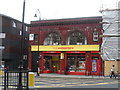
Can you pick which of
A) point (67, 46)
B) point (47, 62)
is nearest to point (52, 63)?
point (47, 62)

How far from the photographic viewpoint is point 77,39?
36.1 meters

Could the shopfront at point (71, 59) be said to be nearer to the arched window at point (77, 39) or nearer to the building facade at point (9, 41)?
the arched window at point (77, 39)

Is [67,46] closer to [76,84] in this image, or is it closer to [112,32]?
[76,84]

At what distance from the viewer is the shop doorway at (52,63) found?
127ft

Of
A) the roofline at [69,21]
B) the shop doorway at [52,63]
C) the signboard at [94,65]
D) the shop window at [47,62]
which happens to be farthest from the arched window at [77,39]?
the shop window at [47,62]

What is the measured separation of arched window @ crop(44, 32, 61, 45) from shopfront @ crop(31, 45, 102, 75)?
86cm

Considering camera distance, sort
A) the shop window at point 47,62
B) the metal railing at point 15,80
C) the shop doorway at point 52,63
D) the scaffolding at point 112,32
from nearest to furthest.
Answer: the metal railing at point 15,80 < the scaffolding at point 112,32 < the shop window at point 47,62 < the shop doorway at point 52,63

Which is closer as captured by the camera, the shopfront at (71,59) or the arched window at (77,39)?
the shopfront at (71,59)

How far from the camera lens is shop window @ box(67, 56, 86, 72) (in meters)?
35.8

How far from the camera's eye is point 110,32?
15875 mm

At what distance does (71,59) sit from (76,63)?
1.07 m

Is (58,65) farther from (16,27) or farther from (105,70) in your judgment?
(16,27)

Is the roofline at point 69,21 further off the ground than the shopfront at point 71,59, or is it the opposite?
the roofline at point 69,21

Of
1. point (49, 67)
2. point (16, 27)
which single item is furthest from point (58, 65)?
point (16, 27)
